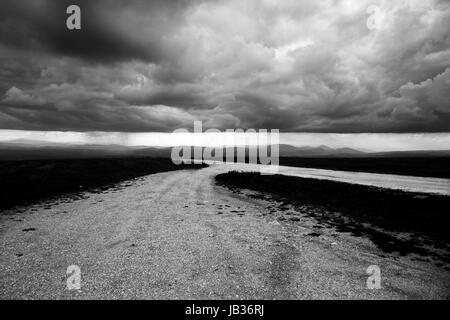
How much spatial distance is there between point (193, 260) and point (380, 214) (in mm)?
15693

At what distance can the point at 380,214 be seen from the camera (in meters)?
18.7

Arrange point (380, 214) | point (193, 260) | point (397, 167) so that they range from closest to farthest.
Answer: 1. point (193, 260)
2. point (380, 214)
3. point (397, 167)

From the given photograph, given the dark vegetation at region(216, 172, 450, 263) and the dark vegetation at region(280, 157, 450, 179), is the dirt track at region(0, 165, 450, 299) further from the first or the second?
the dark vegetation at region(280, 157, 450, 179)

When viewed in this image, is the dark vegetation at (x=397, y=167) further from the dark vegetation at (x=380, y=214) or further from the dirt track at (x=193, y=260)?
the dirt track at (x=193, y=260)

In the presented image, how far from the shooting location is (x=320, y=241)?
41.5 feet

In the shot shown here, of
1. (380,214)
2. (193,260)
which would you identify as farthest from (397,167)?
(193,260)

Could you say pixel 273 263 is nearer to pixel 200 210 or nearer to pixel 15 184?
pixel 200 210

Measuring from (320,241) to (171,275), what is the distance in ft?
25.8

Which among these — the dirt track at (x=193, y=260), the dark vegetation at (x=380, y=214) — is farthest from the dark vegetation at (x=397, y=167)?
the dirt track at (x=193, y=260)

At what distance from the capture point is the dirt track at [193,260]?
7938 mm

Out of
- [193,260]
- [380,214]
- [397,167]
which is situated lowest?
[397,167]

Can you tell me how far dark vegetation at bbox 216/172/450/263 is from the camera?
1301 centimetres

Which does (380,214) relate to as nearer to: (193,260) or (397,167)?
(193,260)
